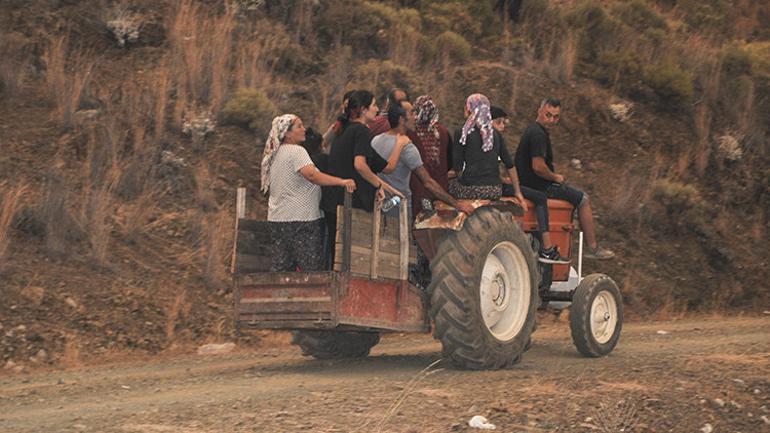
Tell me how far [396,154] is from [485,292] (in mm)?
1436

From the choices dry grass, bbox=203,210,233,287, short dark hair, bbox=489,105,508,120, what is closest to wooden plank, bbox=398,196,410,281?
short dark hair, bbox=489,105,508,120

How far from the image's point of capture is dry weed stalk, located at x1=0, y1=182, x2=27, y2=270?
14.3 metres

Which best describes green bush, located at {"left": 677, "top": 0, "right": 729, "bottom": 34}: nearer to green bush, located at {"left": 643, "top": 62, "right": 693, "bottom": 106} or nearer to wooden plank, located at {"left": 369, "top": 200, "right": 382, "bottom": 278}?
green bush, located at {"left": 643, "top": 62, "right": 693, "bottom": 106}

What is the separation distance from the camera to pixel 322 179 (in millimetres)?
10594

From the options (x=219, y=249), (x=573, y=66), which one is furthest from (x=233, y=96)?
(x=573, y=66)

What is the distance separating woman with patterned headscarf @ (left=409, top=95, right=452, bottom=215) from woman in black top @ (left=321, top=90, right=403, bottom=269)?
0.48 m

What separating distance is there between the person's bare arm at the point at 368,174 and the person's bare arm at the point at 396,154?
18 centimetres

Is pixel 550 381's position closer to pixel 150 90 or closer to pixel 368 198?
pixel 368 198

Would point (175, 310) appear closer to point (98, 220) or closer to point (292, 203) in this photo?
point (98, 220)

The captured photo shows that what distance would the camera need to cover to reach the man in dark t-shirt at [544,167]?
42.1 feet

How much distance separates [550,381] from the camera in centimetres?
1015

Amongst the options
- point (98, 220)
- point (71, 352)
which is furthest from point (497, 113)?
point (98, 220)

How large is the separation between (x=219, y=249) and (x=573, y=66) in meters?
10.5

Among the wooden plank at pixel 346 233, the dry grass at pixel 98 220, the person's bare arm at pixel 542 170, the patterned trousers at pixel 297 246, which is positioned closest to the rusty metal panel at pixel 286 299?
the wooden plank at pixel 346 233
